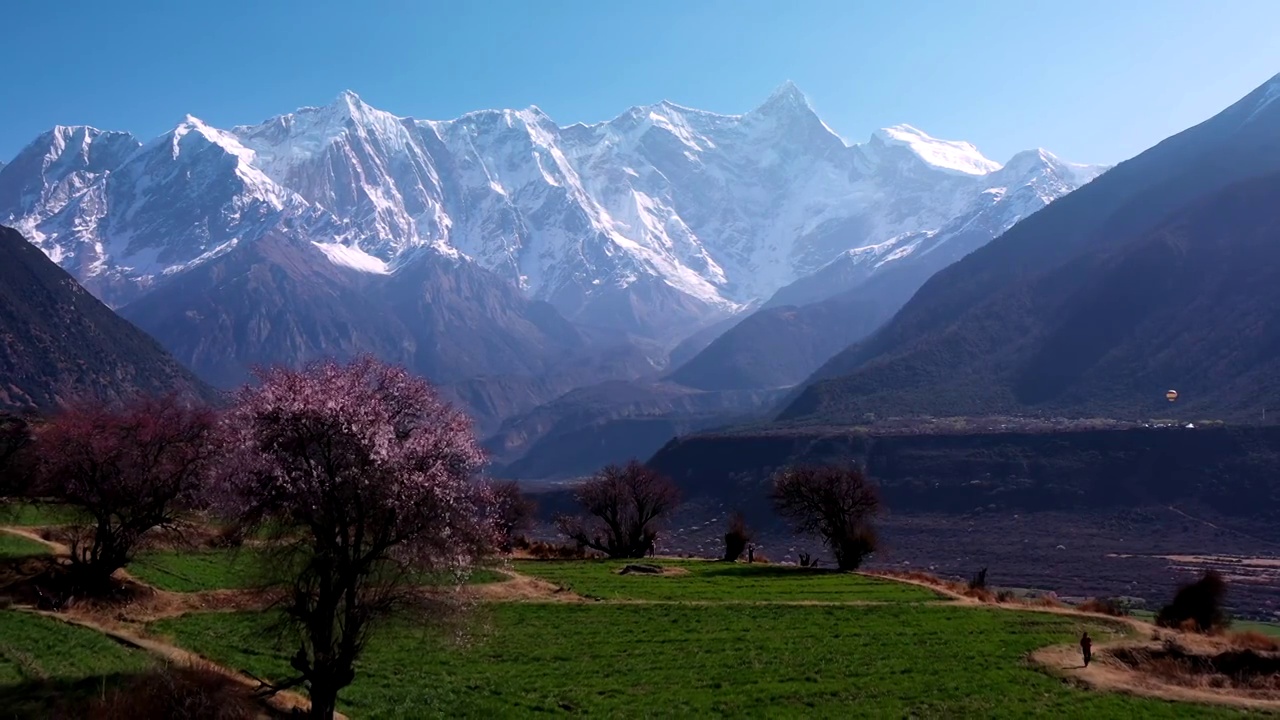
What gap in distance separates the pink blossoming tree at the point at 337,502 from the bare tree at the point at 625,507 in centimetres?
5382

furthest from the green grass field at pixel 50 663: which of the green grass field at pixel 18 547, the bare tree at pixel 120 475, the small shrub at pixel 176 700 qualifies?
the green grass field at pixel 18 547

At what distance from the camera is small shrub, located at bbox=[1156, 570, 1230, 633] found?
154 feet

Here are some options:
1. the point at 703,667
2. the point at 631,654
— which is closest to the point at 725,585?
the point at 631,654

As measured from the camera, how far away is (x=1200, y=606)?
1879 inches

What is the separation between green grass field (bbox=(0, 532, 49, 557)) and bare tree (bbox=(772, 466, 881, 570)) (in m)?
46.2

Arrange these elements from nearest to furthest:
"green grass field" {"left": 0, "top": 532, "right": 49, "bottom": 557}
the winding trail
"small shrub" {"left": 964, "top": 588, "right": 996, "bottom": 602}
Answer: the winding trail, "green grass field" {"left": 0, "top": 532, "right": 49, "bottom": 557}, "small shrub" {"left": 964, "top": 588, "right": 996, "bottom": 602}

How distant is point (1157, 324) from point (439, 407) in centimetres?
19635

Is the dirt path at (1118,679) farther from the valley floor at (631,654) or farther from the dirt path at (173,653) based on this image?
the dirt path at (173,653)

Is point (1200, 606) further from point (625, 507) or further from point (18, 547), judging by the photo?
point (18, 547)

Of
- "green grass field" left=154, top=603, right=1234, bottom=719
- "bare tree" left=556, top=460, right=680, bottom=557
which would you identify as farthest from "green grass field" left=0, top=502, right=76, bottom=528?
"bare tree" left=556, top=460, right=680, bottom=557

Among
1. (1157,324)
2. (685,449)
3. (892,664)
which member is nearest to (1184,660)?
(892,664)

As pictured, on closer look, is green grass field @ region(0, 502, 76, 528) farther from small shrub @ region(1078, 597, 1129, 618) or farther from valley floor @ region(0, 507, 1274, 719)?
small shrub @ region(1078, 597, 1129, 618)

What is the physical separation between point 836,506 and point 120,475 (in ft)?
152

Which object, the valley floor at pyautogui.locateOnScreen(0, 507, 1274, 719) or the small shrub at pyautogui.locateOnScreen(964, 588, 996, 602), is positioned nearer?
the valley floor at pyautogui.locateOnScreen(0, 507, 1274, 719)
